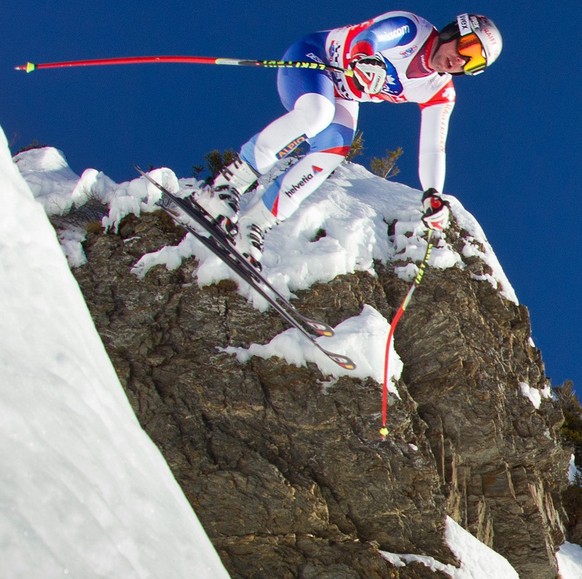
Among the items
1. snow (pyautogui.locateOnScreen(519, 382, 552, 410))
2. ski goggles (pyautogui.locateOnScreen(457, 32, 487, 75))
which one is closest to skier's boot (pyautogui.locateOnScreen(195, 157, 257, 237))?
ski goggles (pyautogui.locateOnScreen(457, 32, 487, 75))

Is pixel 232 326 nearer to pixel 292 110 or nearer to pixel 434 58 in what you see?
pixel 292 110

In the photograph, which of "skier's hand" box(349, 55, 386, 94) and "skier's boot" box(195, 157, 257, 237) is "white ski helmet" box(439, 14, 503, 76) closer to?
"skier's hand" box(349, 55, 386, 94)

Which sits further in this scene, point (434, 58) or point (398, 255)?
point (398, 255)

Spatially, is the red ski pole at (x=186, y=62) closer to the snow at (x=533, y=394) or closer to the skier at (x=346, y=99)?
the skier at (x=346, y=99)

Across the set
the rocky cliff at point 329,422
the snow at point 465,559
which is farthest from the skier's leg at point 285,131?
the snow at point 465,559

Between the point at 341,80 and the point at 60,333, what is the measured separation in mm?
4659

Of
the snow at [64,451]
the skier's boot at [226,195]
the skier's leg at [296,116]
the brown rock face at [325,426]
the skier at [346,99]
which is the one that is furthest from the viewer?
the brown rock face at [325,426]

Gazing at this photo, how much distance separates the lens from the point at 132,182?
10000 millimetres

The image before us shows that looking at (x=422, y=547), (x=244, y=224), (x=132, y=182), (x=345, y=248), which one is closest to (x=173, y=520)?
(x=244, y=224)

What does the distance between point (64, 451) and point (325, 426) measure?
660 centimetres

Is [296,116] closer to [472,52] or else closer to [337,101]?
[337,101]

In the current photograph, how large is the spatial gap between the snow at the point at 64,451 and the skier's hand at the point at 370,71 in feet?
11.1

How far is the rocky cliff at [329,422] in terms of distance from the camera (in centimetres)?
771

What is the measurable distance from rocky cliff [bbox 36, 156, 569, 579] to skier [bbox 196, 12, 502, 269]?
293 cm
